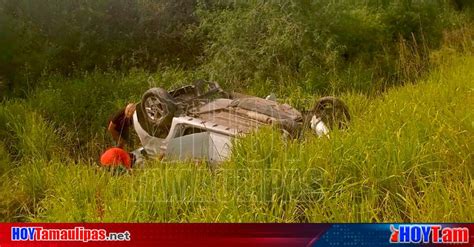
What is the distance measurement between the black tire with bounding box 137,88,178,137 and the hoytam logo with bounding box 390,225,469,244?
2498 mm

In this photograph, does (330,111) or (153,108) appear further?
(153,108)

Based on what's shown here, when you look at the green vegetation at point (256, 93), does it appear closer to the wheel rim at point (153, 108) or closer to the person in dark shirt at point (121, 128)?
the person in dark shirt at point (121, 128)

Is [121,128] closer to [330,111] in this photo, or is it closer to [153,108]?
[153,108]

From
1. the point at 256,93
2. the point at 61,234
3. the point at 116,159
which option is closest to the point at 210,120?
the point at 116,159

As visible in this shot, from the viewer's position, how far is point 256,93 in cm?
670

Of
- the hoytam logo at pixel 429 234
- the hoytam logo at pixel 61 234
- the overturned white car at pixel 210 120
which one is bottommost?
the hoytam logo at pixel 429 234

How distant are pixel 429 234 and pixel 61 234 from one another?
1856 mm

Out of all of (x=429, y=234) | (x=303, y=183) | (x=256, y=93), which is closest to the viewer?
(x=429, y=234)

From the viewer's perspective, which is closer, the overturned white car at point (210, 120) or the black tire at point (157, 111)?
the overturned white car at point (210, 120)

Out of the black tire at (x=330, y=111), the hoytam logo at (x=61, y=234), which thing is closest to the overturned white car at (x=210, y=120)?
the black tire at (x=330, y=111)

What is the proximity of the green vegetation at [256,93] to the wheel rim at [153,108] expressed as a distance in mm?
709

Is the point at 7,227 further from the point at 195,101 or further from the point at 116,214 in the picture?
the point at 195,101

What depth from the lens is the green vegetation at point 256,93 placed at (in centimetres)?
326

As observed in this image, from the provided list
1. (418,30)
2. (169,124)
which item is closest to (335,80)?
(418,30)
